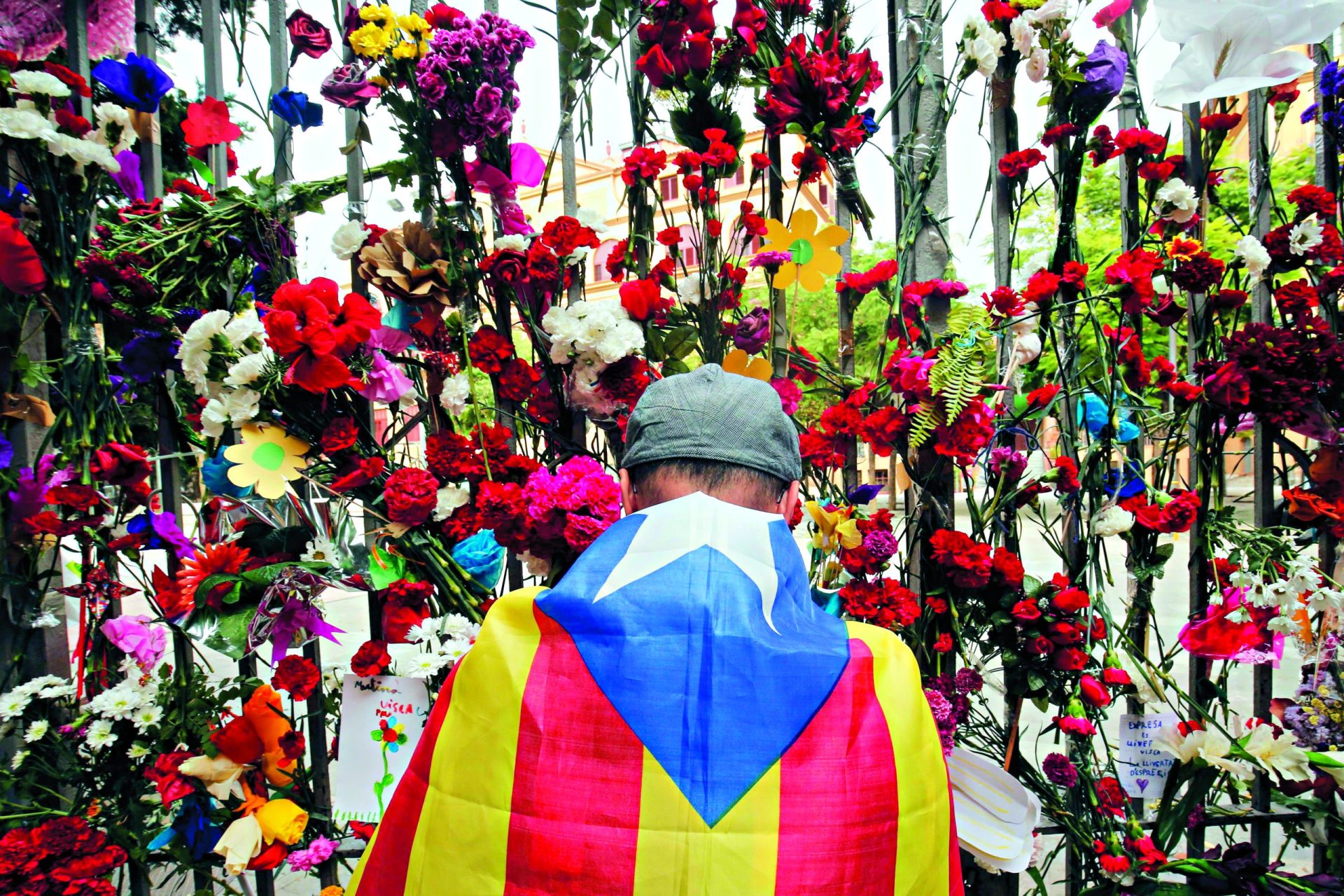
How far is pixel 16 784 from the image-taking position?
1.82m

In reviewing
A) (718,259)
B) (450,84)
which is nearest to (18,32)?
(450,84)

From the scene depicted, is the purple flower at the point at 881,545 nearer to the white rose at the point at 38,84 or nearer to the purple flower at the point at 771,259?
the purple flower at the point at 771,259

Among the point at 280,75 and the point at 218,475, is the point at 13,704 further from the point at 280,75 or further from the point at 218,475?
the point at 280,75

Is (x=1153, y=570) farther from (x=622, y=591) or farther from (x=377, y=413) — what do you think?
(x=377, y=413)

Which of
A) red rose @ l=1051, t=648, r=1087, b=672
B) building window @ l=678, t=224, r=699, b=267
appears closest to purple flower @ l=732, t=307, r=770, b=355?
building window @ l=678, t=224, r=699, b=267

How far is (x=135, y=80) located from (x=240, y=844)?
1.65 metres

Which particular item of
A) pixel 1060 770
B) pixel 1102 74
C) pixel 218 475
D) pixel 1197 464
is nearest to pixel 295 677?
pixel 218 475

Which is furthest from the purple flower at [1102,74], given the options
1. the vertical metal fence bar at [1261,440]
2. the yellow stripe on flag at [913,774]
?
the yellow stripe on flag at [913,774]

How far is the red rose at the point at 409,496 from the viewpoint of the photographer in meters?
1.51

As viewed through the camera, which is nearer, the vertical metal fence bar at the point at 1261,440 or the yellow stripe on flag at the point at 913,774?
the yellow stripe on flag at the point at 913,774

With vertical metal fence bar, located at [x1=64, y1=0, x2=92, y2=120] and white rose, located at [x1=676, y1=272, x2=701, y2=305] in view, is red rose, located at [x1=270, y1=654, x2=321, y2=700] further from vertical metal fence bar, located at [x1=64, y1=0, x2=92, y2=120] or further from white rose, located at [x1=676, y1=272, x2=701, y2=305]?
vertical metal fence bar, located at [x1=64, y1=0, x2=92, y2=120]

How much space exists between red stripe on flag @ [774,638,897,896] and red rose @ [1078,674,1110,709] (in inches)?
31.9

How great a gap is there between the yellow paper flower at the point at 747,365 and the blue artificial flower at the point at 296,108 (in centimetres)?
102

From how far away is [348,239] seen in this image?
1638 mm
